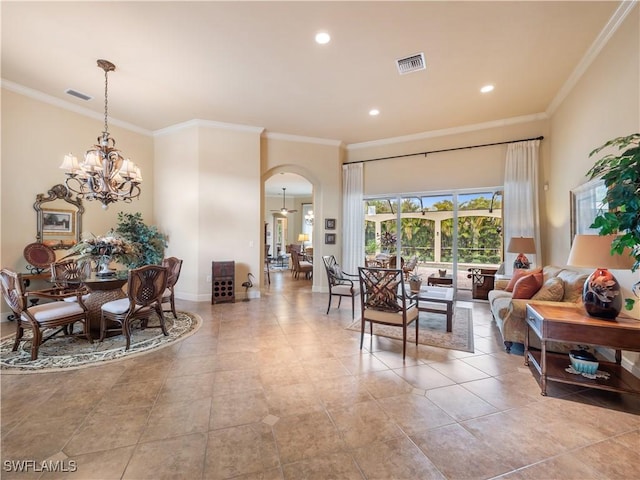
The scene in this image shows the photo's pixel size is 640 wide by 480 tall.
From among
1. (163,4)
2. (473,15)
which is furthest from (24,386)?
(473,15)

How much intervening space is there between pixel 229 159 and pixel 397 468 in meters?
5.71

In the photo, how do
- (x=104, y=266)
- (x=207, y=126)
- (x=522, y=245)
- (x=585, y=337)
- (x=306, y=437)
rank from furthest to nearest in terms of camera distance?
(x=207, y=126)
(x=522, y=245)
(x=104, y=266)
(x=585, y=337)
(x=306, y=437)

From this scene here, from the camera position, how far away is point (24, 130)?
4.36 m

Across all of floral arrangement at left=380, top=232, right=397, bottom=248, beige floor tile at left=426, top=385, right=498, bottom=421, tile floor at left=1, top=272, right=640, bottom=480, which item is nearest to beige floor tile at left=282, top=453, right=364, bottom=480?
tile floor at left=1, top=272, right=640, bottom=480

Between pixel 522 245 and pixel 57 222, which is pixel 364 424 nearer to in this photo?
pixel 522 245

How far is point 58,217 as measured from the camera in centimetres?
476

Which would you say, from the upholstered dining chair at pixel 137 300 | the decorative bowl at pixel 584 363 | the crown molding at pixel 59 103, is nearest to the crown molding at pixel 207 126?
the crown molding at pixel 59 103

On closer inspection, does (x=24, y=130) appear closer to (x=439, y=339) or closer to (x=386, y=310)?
(x=386, y=310)

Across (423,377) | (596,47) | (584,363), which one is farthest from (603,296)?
(596,47)

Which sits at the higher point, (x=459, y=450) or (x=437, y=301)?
(x=437, y=301)

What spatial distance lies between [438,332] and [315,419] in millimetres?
2558

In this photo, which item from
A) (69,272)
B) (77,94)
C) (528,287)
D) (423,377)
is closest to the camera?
(423,377)

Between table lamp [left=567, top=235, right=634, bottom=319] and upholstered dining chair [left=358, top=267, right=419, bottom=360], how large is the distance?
156 cm

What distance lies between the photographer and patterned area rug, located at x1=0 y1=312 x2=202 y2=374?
112 inches
